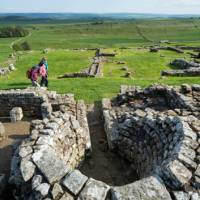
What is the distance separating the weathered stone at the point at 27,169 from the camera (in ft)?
30.5

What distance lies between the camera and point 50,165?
30.3 ft

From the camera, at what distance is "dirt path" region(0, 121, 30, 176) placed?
12.9 metres

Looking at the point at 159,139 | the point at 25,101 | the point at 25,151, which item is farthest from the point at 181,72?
the point at 25,151

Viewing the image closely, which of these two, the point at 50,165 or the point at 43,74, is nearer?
the point at 50,165

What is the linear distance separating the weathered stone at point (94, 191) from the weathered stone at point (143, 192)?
0.21m

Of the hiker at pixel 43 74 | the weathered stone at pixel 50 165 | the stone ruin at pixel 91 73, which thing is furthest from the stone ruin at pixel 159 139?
the stone ruin at pixel 91 73

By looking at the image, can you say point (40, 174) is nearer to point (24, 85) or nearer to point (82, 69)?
point (24, 85)

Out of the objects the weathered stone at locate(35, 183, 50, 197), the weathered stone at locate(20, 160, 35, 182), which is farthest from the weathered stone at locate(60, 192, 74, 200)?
the weathered stone at locate(20, 160, 35, 182)

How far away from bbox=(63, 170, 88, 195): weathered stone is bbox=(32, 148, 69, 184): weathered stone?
11.2 inches

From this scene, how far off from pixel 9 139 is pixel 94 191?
8434 millimetres

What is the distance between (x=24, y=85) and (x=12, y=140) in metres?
10.7

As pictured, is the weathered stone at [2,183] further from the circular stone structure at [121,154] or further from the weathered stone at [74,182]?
the weathered stone at [74,182]

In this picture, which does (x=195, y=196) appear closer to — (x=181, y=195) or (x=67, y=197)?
(x=181, y=195)

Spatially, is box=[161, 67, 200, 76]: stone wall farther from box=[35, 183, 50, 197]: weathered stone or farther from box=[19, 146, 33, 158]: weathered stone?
box=[35, 183, 50, 197]: weathered stone
